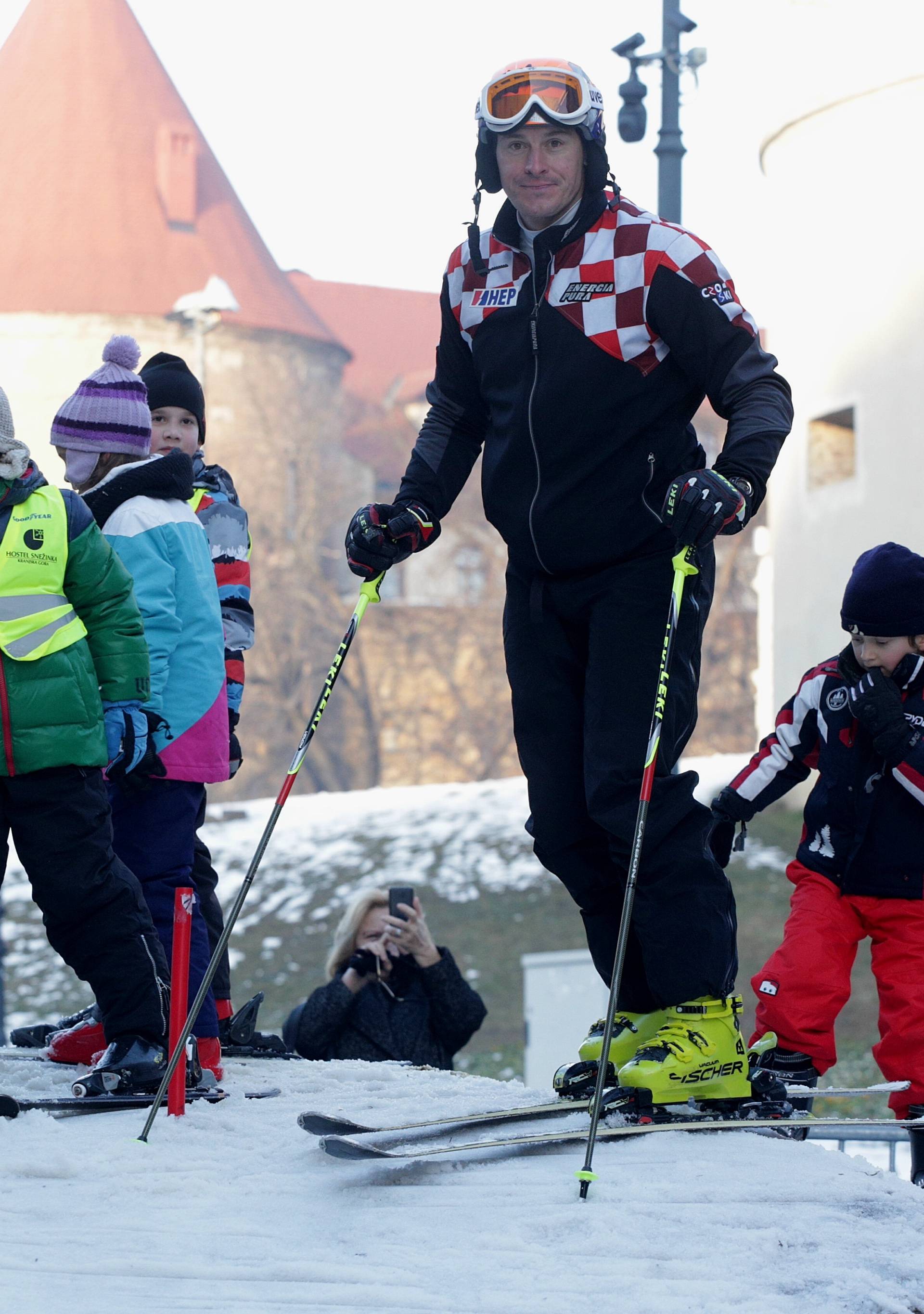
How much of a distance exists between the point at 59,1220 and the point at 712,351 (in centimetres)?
213

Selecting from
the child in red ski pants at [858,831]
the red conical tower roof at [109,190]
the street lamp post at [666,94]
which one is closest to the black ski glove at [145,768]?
the child in red ski pants at [858,831]

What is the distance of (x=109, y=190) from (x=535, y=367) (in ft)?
101

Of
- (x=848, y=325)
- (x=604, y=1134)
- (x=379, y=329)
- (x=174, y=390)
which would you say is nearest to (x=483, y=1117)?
(x=604, y=1134)

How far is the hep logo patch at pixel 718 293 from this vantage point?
137 inches

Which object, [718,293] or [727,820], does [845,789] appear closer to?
[727,820]

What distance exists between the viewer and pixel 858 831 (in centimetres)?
399

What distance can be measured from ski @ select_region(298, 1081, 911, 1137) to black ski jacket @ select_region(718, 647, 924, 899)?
533 mm

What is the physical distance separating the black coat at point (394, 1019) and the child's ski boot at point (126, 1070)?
1535mm

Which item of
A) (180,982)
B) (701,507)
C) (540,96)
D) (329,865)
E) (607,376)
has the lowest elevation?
(329,865)

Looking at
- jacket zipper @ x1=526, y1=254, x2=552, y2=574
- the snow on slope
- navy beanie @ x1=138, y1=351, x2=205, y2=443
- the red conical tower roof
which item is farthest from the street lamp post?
the red conical tower roof

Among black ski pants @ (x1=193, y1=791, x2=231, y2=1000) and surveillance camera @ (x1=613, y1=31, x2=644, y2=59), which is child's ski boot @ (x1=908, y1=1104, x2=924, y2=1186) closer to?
black ski pants @ (x1=193, y1=791, x2=231, y2=1000)

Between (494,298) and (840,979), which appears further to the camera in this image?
(840,979)

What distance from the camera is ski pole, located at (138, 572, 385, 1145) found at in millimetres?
3279

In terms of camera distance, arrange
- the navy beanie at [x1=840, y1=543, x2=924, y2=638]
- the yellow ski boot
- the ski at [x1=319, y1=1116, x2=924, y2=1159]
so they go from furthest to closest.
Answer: the navy beanie at [x1=840, y1=543, x2=924, y2=638] < the yellow ski boot < the ski at [x1=319, y1=1116, x2=924, y2=1159]
